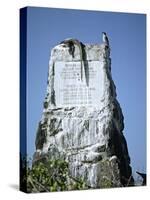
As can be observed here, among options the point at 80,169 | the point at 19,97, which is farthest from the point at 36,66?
the point at 80,169

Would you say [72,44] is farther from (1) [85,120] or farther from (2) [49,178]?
(2) [49,178]

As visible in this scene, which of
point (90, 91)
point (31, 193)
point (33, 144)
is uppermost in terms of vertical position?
point (90, 91)

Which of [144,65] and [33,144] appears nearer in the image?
[33,144]

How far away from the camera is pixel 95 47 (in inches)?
260

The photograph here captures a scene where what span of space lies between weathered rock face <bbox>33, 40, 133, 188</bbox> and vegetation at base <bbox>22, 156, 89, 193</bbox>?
0.19 feet

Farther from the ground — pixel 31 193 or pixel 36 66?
pixel 36 66

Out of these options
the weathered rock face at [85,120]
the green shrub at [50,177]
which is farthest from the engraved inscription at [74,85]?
the green shrub at [50,177]

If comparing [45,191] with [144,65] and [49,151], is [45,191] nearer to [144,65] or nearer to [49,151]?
[49,151]

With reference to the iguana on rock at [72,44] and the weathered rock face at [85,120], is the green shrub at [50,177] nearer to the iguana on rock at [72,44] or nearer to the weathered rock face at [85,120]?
the weathered rock face at [85,120]

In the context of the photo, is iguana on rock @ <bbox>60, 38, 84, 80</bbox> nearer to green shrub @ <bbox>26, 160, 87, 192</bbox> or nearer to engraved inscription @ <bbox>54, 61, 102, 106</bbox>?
engraved inscription @ <bbox>54, 61, 102, 106</bbox>

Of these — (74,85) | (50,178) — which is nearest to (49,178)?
(50,178)

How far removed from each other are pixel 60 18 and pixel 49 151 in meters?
1.11

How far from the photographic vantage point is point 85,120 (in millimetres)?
6543

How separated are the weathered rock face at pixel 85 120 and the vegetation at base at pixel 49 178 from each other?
0.06 m
